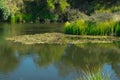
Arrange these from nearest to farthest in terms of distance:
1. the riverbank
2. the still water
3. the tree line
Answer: the still water
the riverbank
the tree line

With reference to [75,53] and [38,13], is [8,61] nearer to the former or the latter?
[75,53]

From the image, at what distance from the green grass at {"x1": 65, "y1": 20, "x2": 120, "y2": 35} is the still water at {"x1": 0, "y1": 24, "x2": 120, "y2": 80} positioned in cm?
344

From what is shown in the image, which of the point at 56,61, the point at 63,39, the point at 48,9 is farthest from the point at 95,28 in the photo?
the point at 48,9

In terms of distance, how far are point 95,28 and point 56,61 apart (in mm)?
9275

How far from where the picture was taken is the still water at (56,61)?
13.8 m

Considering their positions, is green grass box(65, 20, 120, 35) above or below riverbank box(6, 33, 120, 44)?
above

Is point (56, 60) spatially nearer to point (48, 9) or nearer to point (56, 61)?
point (56, 61)

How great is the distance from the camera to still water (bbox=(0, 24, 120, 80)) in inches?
543

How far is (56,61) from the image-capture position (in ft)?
55.5

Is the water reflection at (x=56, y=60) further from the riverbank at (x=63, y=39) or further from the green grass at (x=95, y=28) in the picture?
the green grass at (x=95, y=28)

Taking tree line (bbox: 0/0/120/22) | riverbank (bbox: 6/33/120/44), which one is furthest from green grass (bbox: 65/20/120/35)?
tree line (bbox: 0/0/120/22)

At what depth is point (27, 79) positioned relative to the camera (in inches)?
514

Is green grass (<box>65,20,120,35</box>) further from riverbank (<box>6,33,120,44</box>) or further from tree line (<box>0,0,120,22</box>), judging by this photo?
tree line (<box>0,0,120,22</box>)

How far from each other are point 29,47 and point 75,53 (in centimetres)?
297
